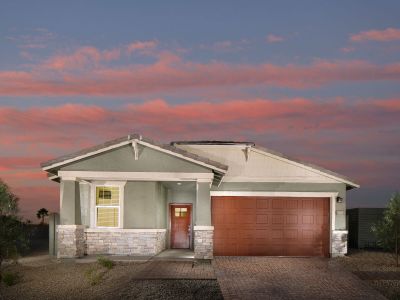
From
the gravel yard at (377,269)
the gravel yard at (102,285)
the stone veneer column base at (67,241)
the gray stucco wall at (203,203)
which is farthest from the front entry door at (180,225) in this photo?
the gravel yard at (102,285)

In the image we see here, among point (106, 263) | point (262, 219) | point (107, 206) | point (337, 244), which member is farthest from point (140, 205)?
point (337, 244)

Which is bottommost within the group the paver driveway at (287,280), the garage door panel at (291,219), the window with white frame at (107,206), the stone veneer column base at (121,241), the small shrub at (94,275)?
the paver driveway at (287,280)

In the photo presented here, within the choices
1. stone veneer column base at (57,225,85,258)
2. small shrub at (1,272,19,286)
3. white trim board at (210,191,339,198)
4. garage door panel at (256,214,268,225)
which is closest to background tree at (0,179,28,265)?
small shrub at (1,272,19,286)

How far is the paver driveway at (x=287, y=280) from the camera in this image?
618 inches

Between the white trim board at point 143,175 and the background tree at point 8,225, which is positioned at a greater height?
the white trim board at point 143,175

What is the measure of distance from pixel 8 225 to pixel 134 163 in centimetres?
512

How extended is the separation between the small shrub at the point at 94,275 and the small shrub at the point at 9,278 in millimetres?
2096

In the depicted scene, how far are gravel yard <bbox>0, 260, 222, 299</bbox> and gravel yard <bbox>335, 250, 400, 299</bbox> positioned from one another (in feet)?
15.9

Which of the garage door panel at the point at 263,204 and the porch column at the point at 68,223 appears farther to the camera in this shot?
the garage door panel at the point at 263,204

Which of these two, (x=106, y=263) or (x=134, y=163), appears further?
(x=134, y=163)

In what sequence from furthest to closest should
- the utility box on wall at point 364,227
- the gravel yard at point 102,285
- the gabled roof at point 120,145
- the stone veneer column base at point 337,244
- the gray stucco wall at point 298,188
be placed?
the utility box on wall at point 364,227, the stone veneer column base at point 337,244, the gray stucco wall at point 298,188, the gabled roof at point 120,145, the gravel yard at point 102,285

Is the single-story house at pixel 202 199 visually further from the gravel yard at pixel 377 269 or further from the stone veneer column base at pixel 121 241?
the gravel yard at pixel 377 269

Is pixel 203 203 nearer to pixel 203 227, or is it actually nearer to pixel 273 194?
pixel 203 227

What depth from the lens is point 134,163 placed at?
851 inches
